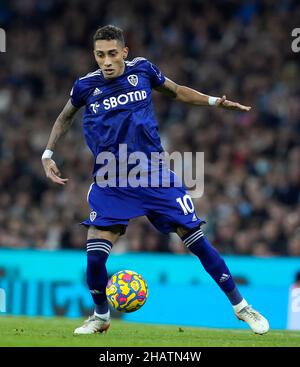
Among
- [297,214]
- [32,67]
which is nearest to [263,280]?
[297,214]

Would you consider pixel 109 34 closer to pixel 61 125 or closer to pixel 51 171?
pixel 61 125

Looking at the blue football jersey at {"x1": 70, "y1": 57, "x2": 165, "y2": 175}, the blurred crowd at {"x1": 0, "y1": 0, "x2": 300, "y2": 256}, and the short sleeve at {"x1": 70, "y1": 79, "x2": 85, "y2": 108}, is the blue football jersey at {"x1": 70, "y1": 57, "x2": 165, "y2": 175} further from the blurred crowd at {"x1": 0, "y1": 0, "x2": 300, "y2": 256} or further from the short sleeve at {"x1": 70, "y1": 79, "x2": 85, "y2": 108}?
the blurred crowd at {"x1": 0, "y1": 0, "x2": 300, "y2": 256}

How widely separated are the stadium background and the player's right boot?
466 cm

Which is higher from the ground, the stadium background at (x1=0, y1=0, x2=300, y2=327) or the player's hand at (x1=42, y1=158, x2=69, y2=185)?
the stadium background at (x1=0, y1=0, x2=300, y2=327)

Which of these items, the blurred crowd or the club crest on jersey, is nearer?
the club crest on jersey

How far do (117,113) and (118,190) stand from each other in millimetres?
694

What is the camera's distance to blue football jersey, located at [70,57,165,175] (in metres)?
9.03

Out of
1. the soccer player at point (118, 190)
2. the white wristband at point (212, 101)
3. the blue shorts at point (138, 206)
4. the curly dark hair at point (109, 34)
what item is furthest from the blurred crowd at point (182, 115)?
the curly dark hair at point (109, 34)

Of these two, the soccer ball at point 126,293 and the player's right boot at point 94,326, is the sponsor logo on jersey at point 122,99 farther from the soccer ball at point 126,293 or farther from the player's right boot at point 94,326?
the player's right boot at point 94,326

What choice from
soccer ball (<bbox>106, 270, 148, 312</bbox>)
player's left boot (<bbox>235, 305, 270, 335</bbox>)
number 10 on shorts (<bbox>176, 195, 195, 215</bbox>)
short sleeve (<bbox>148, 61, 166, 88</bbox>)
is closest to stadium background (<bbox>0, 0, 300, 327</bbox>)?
player's left boot (<bbox>235, 305, 270, 335</bbox>)

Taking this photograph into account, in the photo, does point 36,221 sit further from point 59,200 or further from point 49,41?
point 49,41

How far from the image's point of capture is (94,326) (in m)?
9.22

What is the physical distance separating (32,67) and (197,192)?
6102mm

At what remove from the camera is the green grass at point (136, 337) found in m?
8.38
